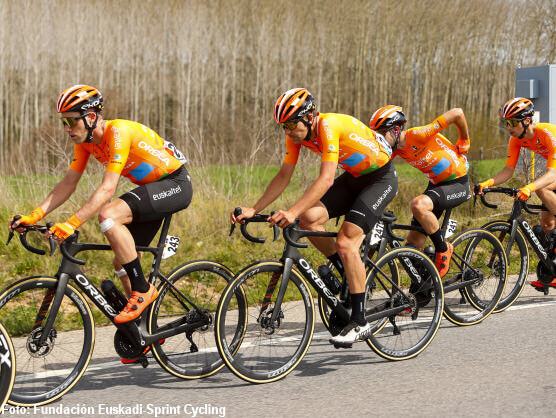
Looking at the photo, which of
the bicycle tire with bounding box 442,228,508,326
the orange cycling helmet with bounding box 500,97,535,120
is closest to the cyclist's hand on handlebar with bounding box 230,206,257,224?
the bicycle tire with bounding box 442,228,508,326

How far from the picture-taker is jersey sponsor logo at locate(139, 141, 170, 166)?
5.15 metres

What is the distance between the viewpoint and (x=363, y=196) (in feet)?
18.2

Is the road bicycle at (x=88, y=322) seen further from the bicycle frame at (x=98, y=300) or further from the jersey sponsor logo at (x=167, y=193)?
the jersey sponsor logo at (x=167, y=193)

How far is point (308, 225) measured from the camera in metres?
5.54

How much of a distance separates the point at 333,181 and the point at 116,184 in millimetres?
1648

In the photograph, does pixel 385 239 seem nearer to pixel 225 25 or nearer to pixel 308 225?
pixel 308 225

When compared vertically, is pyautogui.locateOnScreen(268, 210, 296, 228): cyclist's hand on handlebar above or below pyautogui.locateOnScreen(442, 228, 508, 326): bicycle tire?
above

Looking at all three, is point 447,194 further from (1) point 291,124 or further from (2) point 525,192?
(1) point 291,124

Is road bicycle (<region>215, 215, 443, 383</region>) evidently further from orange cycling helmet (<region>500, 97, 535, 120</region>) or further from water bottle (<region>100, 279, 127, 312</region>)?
orange cycling helmet (<region>500, 97, 535, 120</region>)

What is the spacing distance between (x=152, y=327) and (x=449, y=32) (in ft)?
127

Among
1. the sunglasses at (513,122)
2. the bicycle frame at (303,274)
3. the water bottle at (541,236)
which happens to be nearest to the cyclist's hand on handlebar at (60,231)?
the bicycle frame at (303,274)

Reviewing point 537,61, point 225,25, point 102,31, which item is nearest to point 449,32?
point 537,61

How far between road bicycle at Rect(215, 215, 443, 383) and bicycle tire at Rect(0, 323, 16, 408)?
133 centimetres

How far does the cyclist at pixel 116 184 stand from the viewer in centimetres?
483
